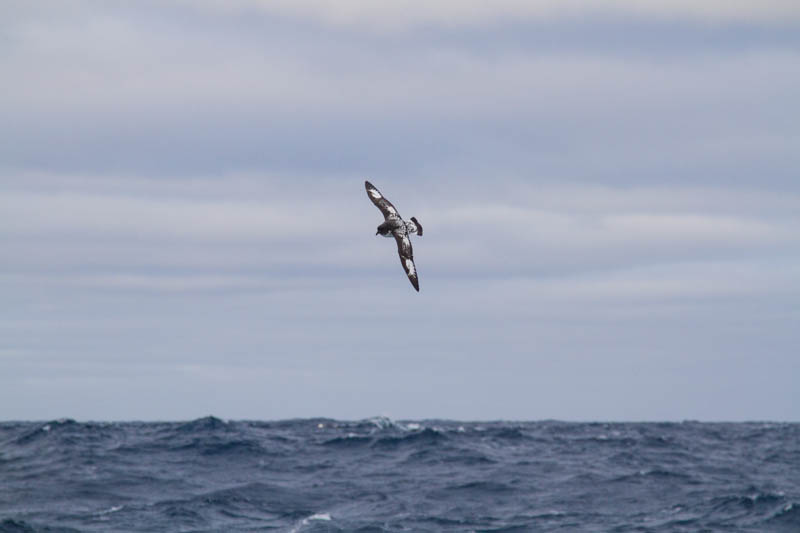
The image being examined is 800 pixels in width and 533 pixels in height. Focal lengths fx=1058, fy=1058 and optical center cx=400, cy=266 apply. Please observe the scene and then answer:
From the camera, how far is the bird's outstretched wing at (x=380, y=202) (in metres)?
22.2

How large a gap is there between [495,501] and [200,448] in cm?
1868

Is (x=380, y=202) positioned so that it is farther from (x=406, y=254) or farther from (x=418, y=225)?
(x=406, y=254)

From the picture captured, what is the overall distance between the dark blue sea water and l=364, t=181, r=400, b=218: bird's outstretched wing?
15.7 meters

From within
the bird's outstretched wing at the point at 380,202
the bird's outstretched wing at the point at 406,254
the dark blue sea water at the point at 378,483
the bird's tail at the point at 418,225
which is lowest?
the dark blue sea water at the point at 378,483

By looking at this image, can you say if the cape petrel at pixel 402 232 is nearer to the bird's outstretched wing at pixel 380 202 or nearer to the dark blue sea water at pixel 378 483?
the bird's outstretched wing at pixel 380 202

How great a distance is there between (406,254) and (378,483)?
25.0 m

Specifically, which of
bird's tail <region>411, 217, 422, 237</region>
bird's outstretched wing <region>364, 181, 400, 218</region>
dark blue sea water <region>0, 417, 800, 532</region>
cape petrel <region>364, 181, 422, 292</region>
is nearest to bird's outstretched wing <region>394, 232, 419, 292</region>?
cape petrel <region>364, 181, 422, 292</region>

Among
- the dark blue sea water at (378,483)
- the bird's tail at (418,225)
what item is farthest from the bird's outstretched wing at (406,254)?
the dark blue sea water at (378,483)

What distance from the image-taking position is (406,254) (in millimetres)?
21078

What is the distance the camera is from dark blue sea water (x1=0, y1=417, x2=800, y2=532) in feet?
119

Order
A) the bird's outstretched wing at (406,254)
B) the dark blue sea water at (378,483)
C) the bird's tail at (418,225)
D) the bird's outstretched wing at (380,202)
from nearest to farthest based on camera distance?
the bird's outstretched wing at (406,254), the bird's tail at (418,225), the bird's outstretched wing at (380,202), the dark blue sea water at (378,483)

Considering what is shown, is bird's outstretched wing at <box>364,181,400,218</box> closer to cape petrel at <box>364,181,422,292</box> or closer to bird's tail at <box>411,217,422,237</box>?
cape petrel at <box>364,181,422,292</box>

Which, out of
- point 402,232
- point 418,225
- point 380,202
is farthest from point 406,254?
point 380,202

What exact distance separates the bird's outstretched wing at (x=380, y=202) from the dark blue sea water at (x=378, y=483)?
15746 millimetres
